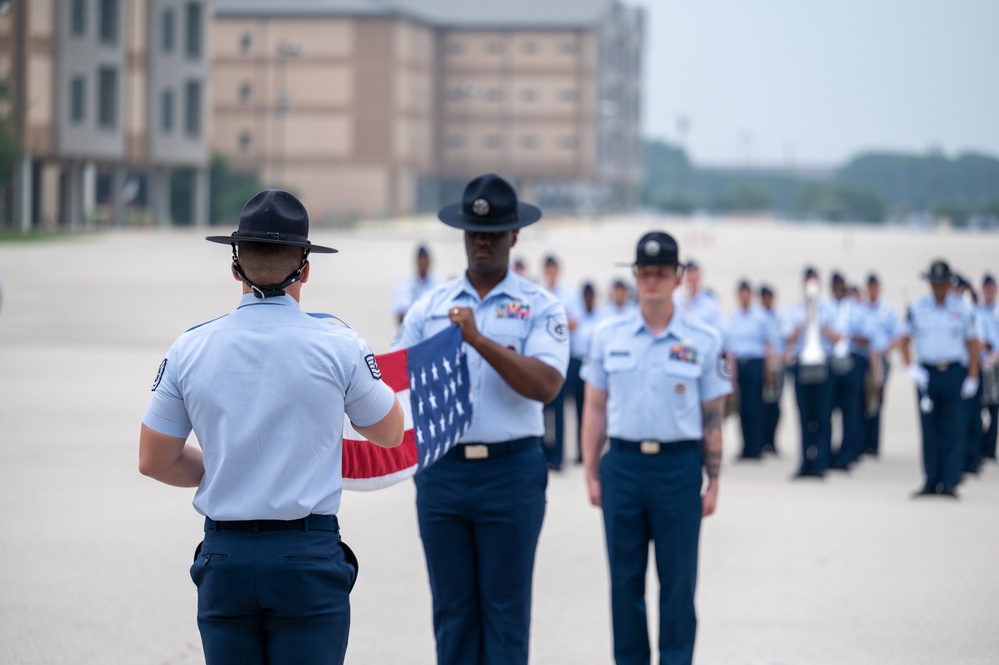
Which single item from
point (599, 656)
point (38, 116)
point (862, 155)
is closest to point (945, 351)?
point (599, 656)

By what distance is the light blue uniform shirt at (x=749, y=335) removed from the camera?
18031 mm

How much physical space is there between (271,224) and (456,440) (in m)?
1.92

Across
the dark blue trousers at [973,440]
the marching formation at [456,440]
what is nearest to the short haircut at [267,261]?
the marching formation at [456,440]

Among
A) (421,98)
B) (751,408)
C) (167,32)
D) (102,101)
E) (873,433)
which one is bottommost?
(873,433)

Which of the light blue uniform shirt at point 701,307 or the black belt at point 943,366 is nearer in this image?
the black belt at point 943,366

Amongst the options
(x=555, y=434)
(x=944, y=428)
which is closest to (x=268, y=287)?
(x=944, y=428)

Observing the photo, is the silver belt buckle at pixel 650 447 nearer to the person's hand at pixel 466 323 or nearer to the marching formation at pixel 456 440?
the marching formation at pixel 456 440

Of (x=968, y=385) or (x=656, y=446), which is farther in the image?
(x=968, y=385)

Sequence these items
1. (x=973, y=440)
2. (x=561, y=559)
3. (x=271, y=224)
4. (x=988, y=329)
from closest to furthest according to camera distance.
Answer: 1. (x=271, y=224)
2. (x=561, y=559)
3. (x=973, y=440)
4. (x=988, y=329)

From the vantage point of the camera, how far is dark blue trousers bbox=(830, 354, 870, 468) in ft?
54.3

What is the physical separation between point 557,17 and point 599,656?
106413 mm

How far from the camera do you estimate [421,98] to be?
106125mm

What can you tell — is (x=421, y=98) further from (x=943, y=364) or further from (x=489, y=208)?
(x=489, y=208)

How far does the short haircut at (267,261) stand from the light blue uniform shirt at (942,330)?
994 cm
